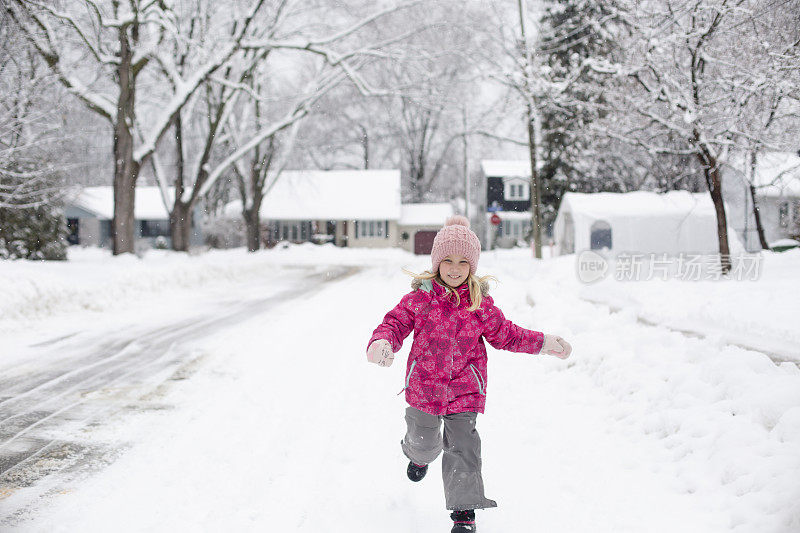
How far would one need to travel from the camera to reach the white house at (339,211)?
5088cm

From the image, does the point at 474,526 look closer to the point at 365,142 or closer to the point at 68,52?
the point at 68,52

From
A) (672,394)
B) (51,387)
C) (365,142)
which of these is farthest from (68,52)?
(365,142)

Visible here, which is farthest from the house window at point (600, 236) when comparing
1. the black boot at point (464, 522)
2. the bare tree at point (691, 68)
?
the black boot at point (464, 522)

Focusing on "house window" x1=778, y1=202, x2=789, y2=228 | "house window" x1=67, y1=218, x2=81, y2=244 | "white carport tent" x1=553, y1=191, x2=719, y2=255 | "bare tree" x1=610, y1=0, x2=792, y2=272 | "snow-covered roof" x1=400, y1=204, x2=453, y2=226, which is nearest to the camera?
"bare tree" x1=610, y1=0, x2=792, y2=272

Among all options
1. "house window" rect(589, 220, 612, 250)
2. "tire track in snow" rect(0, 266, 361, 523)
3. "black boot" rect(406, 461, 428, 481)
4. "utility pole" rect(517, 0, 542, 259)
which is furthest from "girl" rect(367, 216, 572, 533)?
"house window" rect(589, 220, 612, 250)

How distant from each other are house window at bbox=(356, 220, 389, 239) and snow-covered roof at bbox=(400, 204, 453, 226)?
159 centimetres

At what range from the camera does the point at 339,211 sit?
51.0 metres

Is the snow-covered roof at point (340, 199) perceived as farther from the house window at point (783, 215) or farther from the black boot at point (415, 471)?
the black boot at point (415, 471)

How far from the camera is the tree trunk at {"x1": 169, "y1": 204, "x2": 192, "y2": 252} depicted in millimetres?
22017

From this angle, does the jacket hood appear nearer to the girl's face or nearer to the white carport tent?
the girl's face

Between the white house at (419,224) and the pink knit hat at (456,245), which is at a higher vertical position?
the white house at (419,224)

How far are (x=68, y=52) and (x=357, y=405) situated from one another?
55.8 feet

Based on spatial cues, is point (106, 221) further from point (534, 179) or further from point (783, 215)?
point (783, 215)

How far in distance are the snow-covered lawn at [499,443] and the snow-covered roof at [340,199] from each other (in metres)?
42.2
